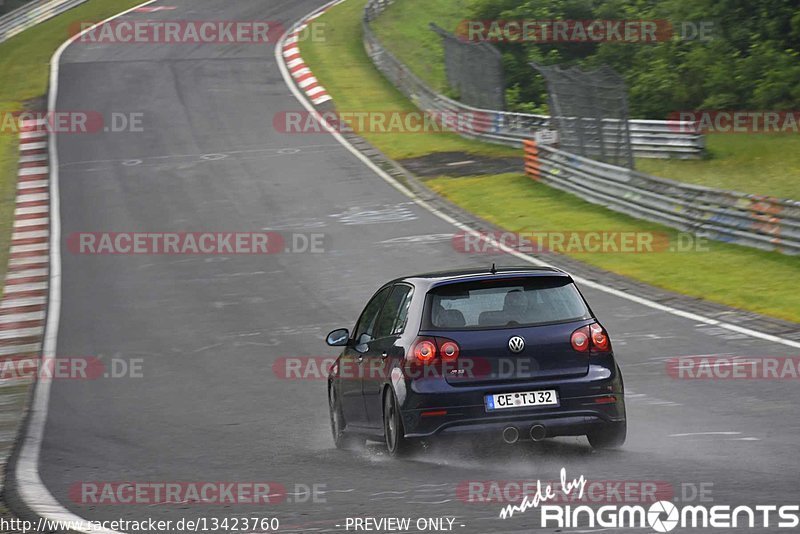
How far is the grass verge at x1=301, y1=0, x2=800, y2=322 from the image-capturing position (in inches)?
763

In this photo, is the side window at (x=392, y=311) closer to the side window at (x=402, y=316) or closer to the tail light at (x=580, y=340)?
the side window at (x=402, y=316)

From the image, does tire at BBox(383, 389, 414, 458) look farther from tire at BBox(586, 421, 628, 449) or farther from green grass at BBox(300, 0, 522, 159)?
green grass at BBox(300, 0, 522, 159)

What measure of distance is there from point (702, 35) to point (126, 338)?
29.8 m

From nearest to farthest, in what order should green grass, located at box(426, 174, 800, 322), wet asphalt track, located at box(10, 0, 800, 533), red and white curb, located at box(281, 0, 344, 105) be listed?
wet asphalt track, located at box(10, 0, 800, 533), green grass, located at box(426, 174, 800, 322), red and white curb, located at box(281, 0, 344, 105)

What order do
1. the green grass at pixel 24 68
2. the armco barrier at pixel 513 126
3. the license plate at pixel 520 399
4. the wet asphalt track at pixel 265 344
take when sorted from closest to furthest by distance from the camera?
the wet asphalt track at pixel 265 344
the license plate at pixel 520 399
the green grass at pixel 24 68
the armco barrier at pixel 513 126

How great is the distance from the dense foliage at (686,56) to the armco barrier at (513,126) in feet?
12.3

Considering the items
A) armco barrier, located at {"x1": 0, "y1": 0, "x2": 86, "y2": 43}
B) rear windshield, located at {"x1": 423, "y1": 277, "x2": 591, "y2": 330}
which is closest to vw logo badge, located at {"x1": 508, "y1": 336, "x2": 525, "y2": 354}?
rear windshield, located at {"x1": 423, "y1": 277, "x2": 591, "y2": 330}

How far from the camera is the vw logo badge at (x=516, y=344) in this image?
9.13 metres

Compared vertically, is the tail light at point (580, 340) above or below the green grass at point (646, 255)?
above

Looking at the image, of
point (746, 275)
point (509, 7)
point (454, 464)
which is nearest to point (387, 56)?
point (509, 7)

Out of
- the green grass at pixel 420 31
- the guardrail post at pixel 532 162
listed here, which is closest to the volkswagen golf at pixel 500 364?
the guardrail post at pixel 532 162

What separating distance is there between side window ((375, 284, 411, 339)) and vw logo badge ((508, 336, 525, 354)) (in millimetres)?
937

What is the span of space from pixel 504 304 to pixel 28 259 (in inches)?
695

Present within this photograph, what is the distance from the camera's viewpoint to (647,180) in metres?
26.4
